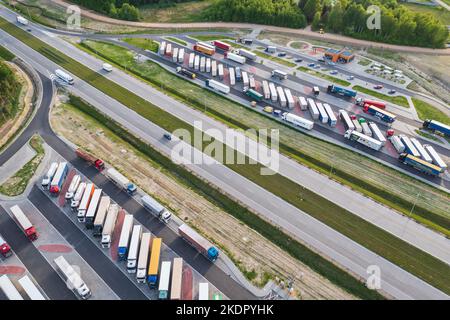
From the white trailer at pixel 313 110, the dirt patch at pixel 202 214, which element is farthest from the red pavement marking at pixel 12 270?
the white trailer at pixel 313 110

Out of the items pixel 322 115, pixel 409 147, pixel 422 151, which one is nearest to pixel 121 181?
pixel 322 115

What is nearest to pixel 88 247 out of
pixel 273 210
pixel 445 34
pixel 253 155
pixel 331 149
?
pixel 273 210

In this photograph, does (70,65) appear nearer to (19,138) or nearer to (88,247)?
(19,138)

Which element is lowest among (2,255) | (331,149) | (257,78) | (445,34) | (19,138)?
(2,255)

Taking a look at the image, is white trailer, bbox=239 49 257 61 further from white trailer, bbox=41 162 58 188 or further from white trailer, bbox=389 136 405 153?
white trailer, bbox=41 162 58 188

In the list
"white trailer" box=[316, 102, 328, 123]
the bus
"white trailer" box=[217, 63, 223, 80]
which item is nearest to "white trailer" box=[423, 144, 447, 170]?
"white trailer" box=[316, 102, 328, 123]

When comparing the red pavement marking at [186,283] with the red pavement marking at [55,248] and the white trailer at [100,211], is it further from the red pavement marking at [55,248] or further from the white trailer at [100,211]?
the red pavement marking at [55,248]
